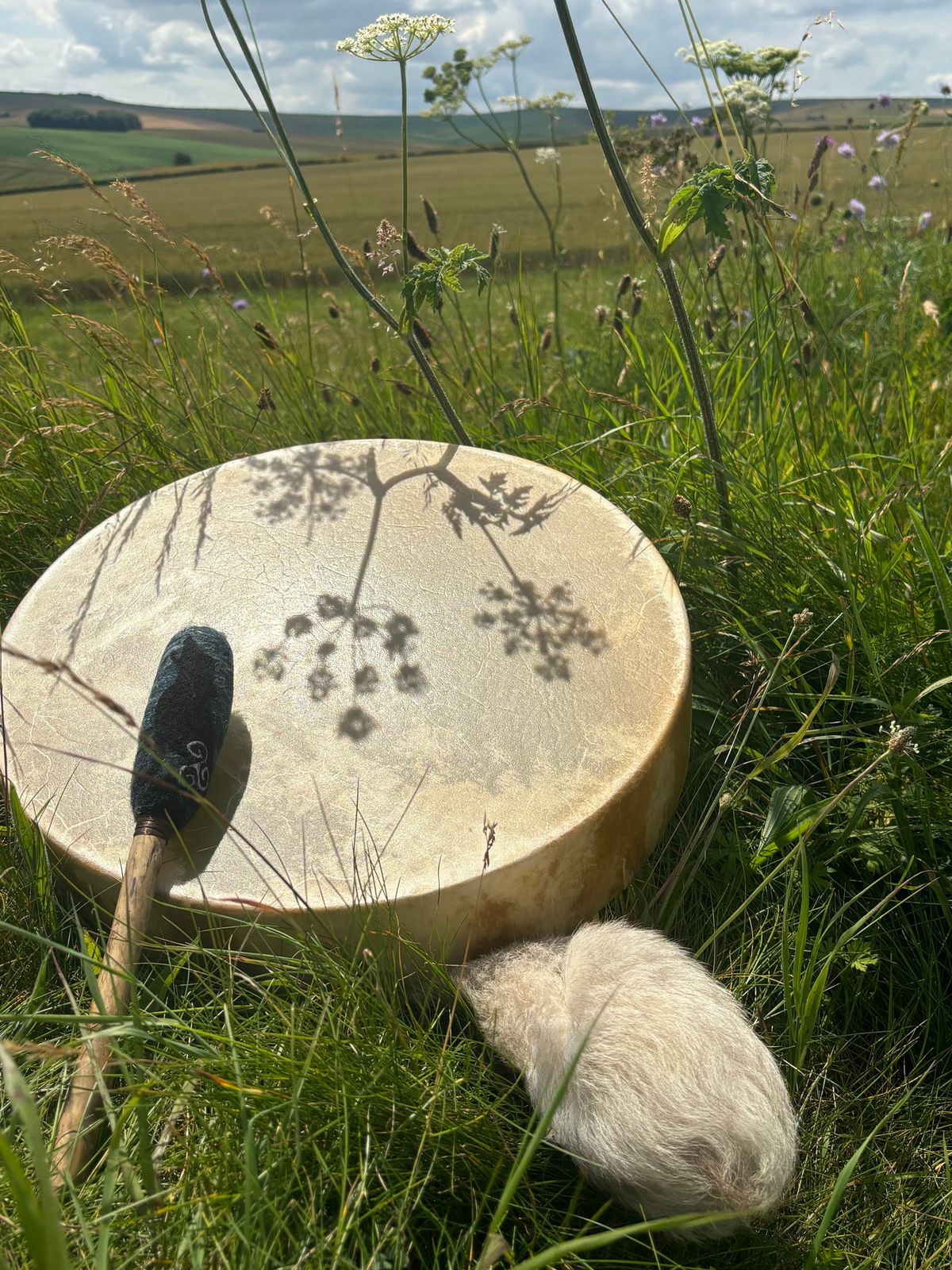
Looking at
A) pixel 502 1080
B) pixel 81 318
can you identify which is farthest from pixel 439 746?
pixel 81 318

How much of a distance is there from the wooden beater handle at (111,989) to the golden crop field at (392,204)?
1.56 meters

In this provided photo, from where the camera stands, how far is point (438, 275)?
5.46ft

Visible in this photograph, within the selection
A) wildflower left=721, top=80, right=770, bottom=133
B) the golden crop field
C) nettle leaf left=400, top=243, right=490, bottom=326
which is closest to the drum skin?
nettle leaf left=400, top=243, right=490, bottom=326

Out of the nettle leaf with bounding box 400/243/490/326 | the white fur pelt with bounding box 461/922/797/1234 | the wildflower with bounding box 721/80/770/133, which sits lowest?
the white fur pelt with bounding box 461/922/797/1234

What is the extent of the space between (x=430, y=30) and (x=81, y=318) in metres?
1.05

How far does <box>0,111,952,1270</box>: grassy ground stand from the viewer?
1.00 m

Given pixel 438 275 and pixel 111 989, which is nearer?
pixel 111 989

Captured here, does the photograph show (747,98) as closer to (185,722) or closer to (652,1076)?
(185,722)

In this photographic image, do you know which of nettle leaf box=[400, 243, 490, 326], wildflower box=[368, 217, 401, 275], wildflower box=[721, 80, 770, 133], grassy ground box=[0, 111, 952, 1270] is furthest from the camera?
wildflower box=[721, 80, 770, 133]

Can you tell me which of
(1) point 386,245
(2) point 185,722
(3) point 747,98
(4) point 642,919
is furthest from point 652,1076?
(3) point 747,98

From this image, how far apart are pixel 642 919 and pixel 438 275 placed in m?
1.19

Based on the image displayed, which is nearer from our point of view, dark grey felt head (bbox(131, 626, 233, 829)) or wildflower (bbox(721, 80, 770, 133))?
dark grey felt head (bbox(131, 626, 233, 829))

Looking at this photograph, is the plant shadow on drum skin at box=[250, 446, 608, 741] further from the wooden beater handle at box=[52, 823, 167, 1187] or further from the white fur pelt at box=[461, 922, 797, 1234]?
the white fur pelt at box=[461, 922, 797, 1234]

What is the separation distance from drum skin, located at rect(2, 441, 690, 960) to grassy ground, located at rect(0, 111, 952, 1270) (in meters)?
0.12
